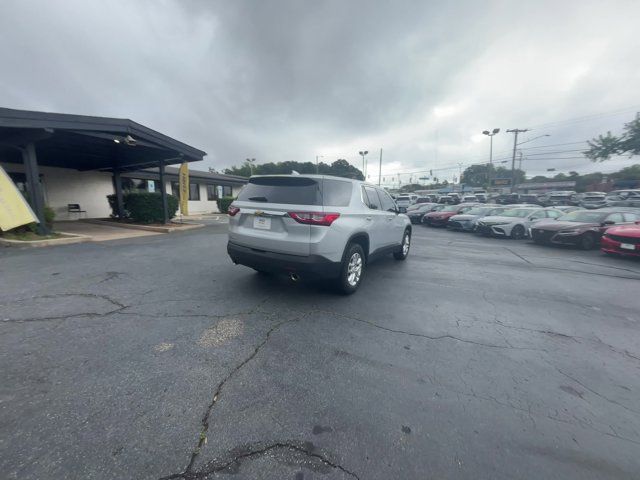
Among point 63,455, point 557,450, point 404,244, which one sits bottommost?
point 557,450

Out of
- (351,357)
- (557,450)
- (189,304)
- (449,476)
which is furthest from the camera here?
(189,304)

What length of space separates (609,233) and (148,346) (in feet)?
38.7

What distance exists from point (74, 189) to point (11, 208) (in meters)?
9.85

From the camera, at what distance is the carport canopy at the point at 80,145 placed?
25.8 feet

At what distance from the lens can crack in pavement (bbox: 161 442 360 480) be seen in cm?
157

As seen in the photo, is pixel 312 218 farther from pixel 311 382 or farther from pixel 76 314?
pixel 76 314

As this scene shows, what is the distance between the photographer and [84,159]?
45.7 feet

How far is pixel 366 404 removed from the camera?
2.19 meters

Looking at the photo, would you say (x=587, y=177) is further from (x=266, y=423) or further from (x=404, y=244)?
(x=266, y=423)

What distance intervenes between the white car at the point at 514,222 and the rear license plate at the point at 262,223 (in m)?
11.7

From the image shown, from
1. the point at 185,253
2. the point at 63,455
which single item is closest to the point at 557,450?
the point at 63,455

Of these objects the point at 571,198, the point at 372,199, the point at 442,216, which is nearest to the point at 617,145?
the point at 571,198

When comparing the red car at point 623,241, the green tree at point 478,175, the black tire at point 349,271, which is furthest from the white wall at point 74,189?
the green tree at point 478,175

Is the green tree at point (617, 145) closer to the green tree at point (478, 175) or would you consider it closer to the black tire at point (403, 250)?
the black tire at point (403, 250)
